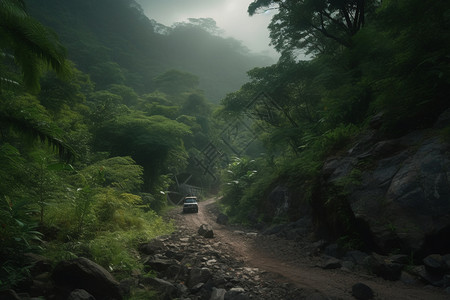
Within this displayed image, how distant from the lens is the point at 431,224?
439 cm

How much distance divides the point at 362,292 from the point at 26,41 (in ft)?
20.2

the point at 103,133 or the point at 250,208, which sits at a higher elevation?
the point at 103,133

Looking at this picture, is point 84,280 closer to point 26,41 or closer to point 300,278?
point 26,41

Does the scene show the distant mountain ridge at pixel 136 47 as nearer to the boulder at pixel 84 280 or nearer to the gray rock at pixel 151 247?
the gray rock at pixel 151 247

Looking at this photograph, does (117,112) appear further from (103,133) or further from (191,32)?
(191,32)

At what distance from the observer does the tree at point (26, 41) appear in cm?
300

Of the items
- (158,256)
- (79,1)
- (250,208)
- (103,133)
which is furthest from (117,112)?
(79,1)

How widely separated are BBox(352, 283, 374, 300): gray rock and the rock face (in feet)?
5.65

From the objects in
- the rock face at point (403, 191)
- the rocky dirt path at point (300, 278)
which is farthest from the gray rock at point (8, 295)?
the rock face at point (403, 191)

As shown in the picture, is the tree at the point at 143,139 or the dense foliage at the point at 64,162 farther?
the tree at the point at 143,139

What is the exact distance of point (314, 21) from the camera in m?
14.9

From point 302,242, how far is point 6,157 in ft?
27.2

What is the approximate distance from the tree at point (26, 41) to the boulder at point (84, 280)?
9.59 feet

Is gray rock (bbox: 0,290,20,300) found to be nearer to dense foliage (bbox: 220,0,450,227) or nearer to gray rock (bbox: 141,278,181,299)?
gray rock (bbox: 141,278,181,299)
